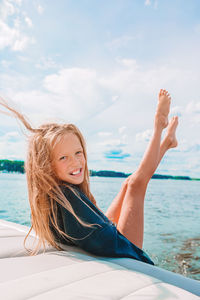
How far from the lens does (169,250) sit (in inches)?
116

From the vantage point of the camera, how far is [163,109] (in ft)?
7.92

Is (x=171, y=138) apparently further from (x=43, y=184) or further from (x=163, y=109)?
(x=43, y=184)

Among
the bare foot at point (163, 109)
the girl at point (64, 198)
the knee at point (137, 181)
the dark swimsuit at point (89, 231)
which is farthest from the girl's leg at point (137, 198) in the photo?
the dark swimsuit at point (89, 231)

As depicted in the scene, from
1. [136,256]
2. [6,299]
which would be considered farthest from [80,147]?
[6,299]

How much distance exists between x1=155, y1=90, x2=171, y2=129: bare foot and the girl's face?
99cm

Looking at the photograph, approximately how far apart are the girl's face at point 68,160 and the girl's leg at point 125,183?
Answer: 2.13ft

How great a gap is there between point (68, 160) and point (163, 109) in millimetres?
1239

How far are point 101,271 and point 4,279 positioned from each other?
1.12ft

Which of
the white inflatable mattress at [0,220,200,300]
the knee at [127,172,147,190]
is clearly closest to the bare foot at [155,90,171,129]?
the knee at [127,172,147,190]

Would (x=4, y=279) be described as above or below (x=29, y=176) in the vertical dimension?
below

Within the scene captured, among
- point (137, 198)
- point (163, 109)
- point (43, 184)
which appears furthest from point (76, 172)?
point (163, 109)

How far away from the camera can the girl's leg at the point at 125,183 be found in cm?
210

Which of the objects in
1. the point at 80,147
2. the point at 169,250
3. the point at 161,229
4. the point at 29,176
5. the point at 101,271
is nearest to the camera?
the point at 101,271

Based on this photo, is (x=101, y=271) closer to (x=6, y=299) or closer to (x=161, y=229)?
(x=6, y=299)
